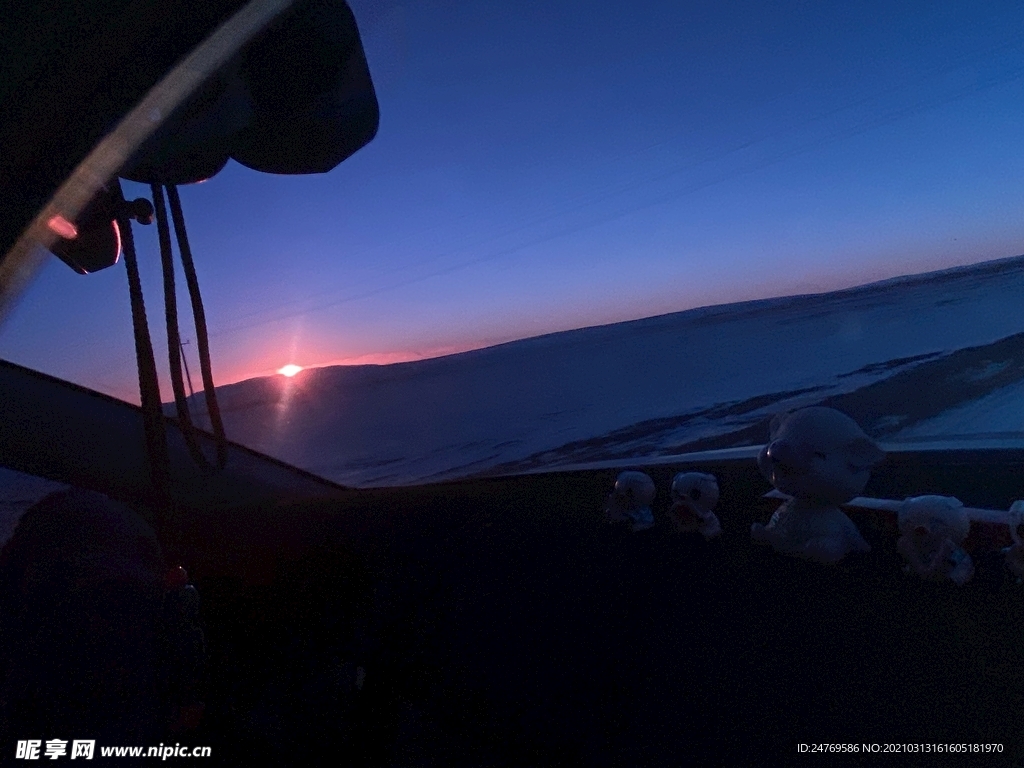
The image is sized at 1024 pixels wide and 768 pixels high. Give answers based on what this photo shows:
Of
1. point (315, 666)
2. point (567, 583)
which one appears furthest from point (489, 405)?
point (315, 666)

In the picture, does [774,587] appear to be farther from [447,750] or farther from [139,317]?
[139,317]

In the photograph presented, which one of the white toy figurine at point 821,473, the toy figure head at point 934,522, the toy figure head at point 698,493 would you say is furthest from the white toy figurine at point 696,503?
the toy figure head at point 934,522

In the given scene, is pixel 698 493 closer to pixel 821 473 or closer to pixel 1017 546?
pixel 821 473

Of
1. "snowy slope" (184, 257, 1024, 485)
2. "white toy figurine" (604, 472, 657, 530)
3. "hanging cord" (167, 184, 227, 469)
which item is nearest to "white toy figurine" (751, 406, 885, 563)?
"white toy figurine" (604, 472, 657, 530)

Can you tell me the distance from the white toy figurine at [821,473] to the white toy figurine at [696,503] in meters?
0.31

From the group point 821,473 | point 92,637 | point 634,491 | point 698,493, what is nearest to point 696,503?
point 698,493

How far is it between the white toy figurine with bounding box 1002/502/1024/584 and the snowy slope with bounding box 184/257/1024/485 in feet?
3.53

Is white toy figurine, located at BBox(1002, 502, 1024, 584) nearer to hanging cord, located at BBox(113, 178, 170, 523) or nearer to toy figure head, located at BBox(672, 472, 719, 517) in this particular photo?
toy figure head, located at BBox(672, 472, 719, 517)

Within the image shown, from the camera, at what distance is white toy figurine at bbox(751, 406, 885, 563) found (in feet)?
6.49

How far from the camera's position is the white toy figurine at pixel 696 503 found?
233 cm

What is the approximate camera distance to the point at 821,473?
199 centimetres

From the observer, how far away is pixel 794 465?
1.99m

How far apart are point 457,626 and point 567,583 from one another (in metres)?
0.42

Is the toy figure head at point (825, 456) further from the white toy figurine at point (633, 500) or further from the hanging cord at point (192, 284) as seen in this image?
the hanging cord at point (192, 284)
